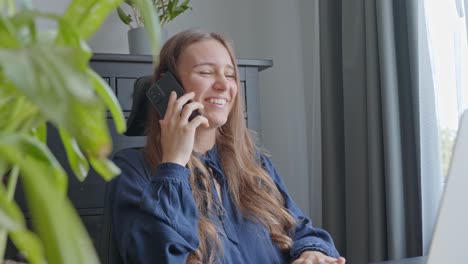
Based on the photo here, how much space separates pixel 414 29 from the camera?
2080 mm

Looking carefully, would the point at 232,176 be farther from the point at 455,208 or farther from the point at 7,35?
the point at 7,35

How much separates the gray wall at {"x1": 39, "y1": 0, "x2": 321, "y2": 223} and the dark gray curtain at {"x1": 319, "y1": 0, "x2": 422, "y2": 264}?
37 cm

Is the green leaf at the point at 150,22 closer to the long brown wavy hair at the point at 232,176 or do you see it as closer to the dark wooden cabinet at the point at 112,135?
the long brown wavy hair at the point at 232,176

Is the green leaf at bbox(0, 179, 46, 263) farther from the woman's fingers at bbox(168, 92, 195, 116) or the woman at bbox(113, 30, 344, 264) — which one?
the woman's fingers at bbox(168, 92, 195, 116)

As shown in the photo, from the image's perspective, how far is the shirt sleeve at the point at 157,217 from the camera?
128 centimetres

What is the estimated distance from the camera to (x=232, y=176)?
1.58 meters

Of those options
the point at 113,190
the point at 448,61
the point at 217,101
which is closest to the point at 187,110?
the point at 217,101

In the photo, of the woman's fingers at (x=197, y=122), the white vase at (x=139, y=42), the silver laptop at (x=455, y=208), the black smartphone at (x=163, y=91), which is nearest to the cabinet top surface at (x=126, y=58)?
the white vase at (x=139, y=42)

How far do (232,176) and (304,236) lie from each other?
229 mm

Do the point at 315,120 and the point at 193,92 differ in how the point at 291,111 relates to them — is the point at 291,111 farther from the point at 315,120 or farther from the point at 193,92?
the point at 193,92

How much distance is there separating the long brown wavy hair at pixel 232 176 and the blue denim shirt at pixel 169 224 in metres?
0.02

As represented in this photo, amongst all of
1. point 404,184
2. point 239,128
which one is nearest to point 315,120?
point 404,184

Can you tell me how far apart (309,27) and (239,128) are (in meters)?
1.33

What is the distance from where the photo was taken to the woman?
4.28 ft
